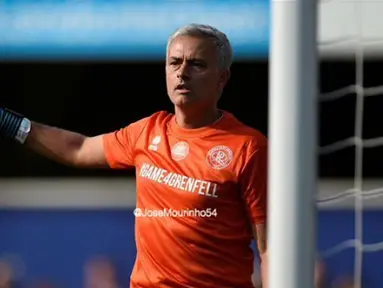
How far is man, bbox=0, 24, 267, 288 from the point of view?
3.45m

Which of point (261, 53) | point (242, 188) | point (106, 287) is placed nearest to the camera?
point (242, 188)

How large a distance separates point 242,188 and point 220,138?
16 cm

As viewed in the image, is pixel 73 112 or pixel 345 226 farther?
pixel 73 112

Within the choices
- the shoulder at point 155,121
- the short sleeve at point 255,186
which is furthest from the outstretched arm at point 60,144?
the short sleeve at point 255,186

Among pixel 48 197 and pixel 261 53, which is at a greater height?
pixel 261 53

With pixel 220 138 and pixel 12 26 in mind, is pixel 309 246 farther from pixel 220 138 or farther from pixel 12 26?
pixel 12 26

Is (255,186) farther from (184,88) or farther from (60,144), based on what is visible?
(60,144)

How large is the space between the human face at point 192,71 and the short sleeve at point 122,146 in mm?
238

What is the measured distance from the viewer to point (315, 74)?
274 cm

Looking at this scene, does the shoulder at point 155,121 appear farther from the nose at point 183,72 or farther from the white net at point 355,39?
the white net at point 355,39

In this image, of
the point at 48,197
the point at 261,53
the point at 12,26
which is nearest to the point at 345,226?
the point at 261,53

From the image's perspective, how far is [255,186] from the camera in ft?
11.3

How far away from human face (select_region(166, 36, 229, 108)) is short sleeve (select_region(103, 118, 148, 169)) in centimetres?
24

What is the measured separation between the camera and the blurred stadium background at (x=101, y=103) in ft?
28.6
